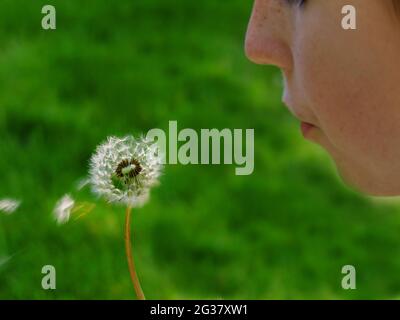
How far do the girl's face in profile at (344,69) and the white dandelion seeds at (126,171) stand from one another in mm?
106

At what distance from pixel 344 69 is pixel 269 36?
6 centimetres

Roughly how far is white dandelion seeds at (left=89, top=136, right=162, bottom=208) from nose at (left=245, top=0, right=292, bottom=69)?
0.11m

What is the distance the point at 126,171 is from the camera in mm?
567

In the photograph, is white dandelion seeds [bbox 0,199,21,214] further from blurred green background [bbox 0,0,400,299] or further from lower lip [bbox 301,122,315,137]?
lower lip [bbox 301,122,315,137]

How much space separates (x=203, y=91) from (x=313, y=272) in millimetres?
358

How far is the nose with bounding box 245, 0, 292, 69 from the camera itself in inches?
21.6

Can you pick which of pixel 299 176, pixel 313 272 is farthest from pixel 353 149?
pixel 299 176

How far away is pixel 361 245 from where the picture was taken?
1.19 meters

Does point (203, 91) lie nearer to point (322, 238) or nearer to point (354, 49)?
point (322, 238)

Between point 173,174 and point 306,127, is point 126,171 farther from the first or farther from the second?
point 173,174

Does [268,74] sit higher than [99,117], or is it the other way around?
[268,74]

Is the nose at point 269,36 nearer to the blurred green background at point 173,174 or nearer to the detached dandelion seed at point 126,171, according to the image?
the detached dandelion seed at point 126,171

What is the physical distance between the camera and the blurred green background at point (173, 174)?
99 cm
